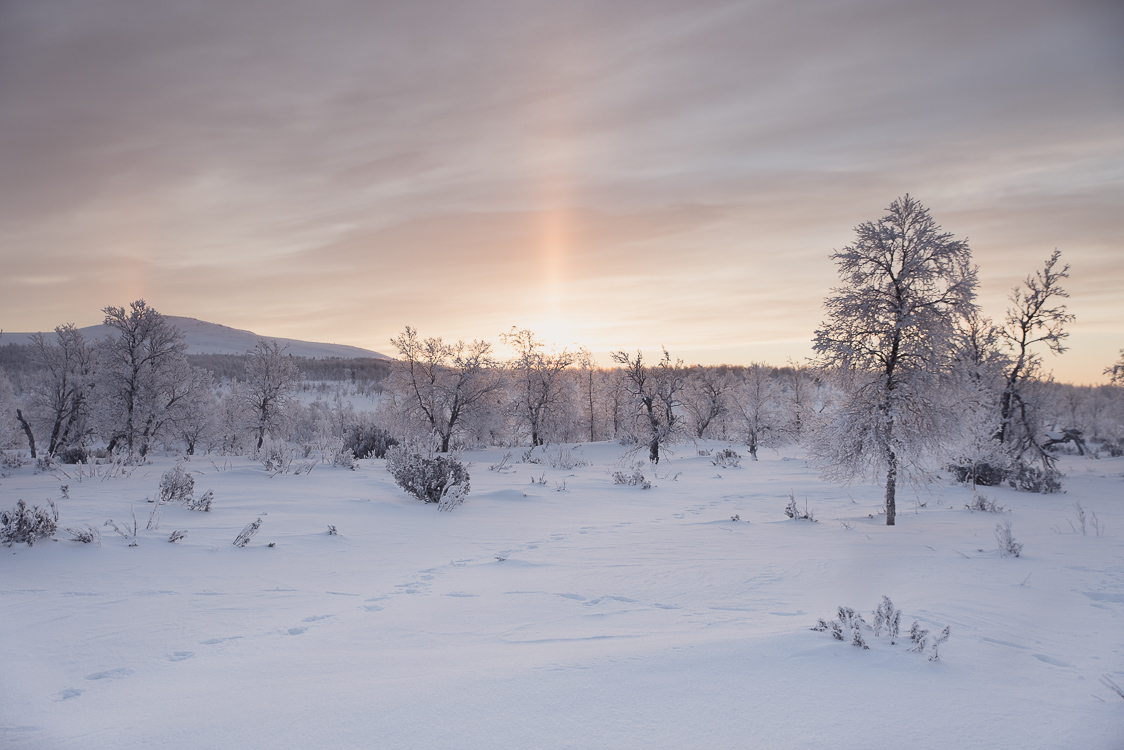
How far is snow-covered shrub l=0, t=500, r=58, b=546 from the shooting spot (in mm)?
5617

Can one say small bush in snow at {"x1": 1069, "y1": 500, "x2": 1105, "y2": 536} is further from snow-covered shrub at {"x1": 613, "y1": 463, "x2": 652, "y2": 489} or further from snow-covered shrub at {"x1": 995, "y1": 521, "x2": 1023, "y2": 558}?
snow-covered shrub at {"x1": 613, "y1": 463, "x2": 652, "y2": 489}

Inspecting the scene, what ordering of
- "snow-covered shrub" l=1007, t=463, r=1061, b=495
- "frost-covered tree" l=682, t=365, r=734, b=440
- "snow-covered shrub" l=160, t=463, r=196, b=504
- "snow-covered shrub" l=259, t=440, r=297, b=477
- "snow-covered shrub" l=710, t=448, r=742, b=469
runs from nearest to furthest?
"snow-covered shrub" l=160, t=463, r=196, b=504 < "snow-covered shrub" l=259, t=440, r=297, b=477 < "snow-covered shrub" l=1007, t=463, r=1061, b=495 < "snow-covered shrub" l=710, t=448, r=742, b=469 < "frost-covered tree" l=682, t=365, r=734, b=440

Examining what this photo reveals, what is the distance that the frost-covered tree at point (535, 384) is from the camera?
3809 centimetres

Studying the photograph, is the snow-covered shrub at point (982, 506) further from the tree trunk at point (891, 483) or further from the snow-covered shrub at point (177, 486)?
the snow-covered shrub at point (177, 486)

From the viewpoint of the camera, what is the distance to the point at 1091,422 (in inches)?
1859

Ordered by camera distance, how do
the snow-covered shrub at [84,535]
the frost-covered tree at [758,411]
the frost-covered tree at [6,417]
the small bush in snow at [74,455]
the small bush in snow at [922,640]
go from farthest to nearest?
the frost-covered tree at [758,411]
the frost-covered tree at [6,417]
the small bush in snow at [74,455]
the snow-covered shrub at [84,535]
the small bush in snow at [922,640]

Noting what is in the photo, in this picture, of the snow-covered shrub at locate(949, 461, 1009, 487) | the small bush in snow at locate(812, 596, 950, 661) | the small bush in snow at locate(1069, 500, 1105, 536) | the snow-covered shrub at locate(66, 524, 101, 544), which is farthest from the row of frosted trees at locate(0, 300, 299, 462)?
the snow-covered shrub at locate(949, 461, 1009, 487)

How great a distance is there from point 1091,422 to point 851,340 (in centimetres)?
5438

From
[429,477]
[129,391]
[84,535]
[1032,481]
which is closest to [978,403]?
[1032,481]

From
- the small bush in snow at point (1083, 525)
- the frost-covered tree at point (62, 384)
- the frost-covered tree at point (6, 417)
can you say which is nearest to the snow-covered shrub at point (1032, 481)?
the small bush in snow at point (1083, 525)

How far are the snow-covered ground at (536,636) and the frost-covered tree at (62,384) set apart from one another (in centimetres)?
2120

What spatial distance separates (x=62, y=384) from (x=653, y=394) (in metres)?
28.4

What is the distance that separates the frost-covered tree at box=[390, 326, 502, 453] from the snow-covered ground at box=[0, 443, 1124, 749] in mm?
23706

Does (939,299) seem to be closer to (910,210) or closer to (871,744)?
(910,210)
